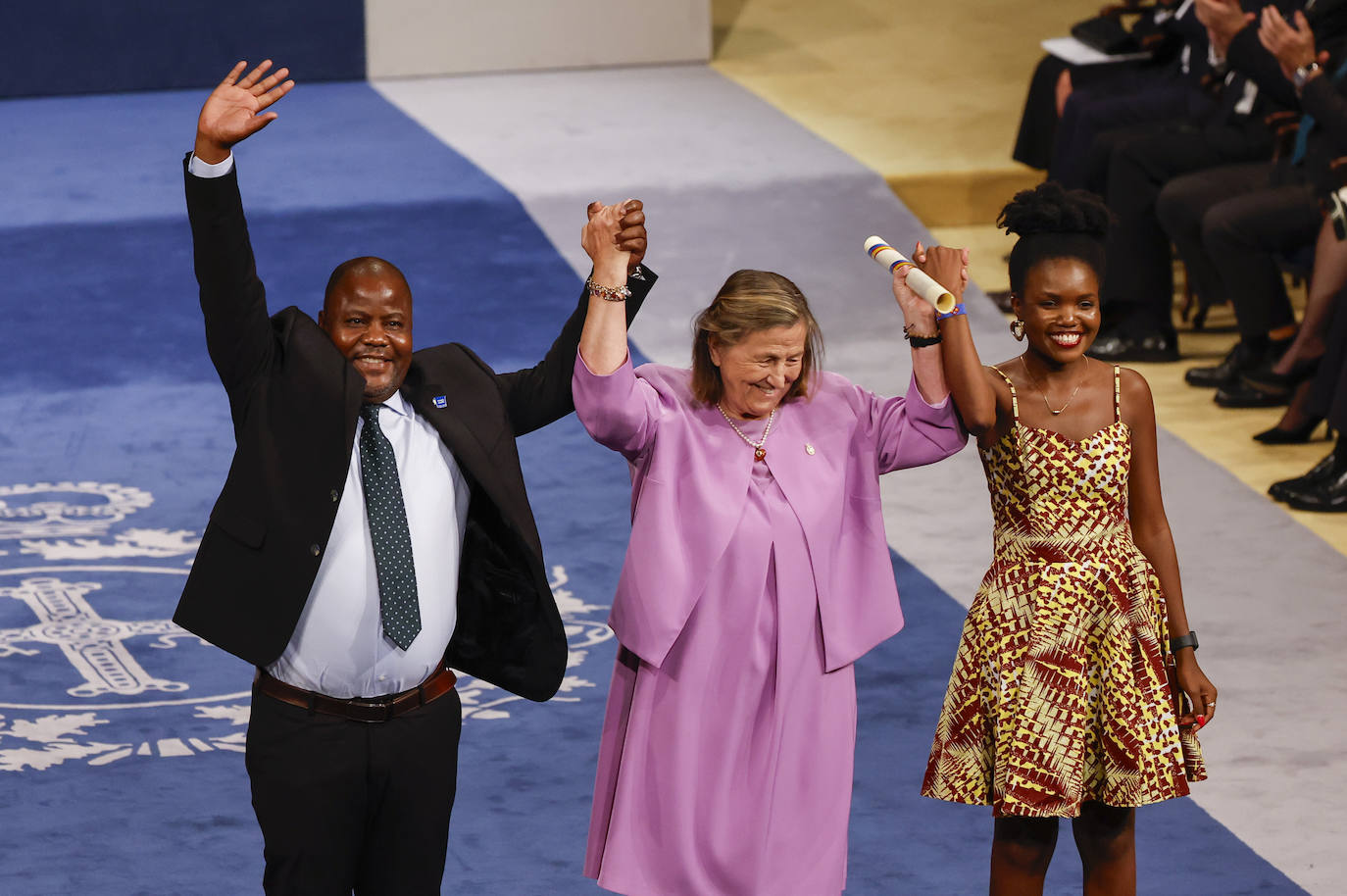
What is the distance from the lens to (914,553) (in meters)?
5.67

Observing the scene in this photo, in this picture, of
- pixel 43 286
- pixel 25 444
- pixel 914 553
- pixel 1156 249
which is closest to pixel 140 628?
pixel 25 444

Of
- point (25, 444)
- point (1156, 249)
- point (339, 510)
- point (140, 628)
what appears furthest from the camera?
point (1156, 249)

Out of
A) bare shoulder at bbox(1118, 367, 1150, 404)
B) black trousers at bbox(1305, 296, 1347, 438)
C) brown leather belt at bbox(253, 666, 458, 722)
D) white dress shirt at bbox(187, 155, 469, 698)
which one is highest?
bare shoulder at bbox(1118, 367, 1150, 404)

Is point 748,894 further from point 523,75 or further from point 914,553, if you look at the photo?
point 523,75

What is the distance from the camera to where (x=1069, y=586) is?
3.21 m

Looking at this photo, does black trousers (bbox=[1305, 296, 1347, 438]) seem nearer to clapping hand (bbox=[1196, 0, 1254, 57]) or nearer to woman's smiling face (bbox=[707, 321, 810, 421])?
clapping hand (bbox=[1196, 0, 1254, 57])

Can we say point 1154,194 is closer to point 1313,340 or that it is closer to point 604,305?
point 1313,340

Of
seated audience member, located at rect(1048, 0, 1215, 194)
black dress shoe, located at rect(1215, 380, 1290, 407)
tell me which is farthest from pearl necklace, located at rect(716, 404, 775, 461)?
seated audience member, located at rect(1048, 0, 1215, 194)

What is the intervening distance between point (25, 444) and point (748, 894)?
12.7ft

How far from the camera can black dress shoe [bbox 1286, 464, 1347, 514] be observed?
235 inches

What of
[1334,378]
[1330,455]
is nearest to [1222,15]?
[1334,378]

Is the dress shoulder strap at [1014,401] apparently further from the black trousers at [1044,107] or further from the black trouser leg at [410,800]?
the black trousers at [1044,107]

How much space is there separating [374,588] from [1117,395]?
1.22 m

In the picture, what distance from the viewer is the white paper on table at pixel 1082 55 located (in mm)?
8031
